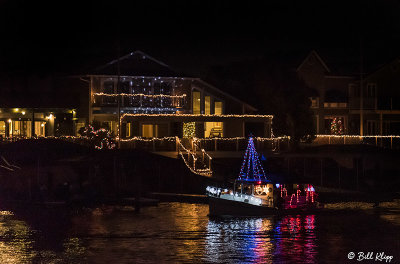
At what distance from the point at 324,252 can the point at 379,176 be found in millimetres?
32548

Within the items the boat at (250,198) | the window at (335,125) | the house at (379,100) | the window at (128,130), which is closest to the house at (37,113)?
the window at (128,130)

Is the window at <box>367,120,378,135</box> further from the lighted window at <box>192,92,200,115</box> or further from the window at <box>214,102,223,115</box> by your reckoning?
the lighted window at <box>192,92,200,115</box>

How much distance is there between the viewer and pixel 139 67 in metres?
74.9

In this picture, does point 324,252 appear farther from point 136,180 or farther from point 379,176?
point 379,176

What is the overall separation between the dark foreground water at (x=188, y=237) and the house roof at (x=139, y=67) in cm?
1856

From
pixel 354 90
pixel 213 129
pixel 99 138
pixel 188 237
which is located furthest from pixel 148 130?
pixel 188 237

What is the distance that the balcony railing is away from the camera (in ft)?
235

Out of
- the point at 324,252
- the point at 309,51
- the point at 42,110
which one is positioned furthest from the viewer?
the point at 309,51

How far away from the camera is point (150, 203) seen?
57.7m

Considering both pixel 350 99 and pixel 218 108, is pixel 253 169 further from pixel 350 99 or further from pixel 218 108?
pixel 350 99

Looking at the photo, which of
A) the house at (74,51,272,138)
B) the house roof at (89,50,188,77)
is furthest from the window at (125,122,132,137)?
the house roof at (89,50,188,77)

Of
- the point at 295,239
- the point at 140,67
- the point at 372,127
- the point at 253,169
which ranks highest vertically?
the point at 140,67

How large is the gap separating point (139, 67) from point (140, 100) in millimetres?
3461

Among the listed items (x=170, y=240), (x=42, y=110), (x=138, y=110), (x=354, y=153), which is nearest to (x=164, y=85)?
(x=138, y=110)
